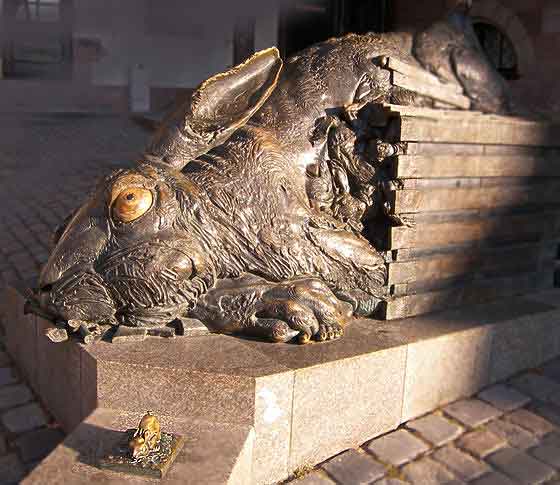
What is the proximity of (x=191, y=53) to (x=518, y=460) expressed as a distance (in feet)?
34.8

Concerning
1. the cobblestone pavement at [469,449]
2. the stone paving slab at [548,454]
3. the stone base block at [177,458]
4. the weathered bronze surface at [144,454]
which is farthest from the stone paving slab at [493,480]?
the weathered bronze surface at [144,454]

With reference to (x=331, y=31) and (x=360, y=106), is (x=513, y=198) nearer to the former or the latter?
(x=360, y=106)

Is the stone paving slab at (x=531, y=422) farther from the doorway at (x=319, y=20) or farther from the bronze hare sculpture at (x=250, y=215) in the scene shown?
the doorway at (x=319, y=20)

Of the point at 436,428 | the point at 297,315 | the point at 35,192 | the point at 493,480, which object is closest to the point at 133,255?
the point at 297,315

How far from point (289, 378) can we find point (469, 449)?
34.7 inches

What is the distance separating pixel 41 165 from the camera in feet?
25.4

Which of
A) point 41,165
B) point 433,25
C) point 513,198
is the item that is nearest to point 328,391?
point 513,198

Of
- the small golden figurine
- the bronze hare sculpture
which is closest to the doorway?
the bronze hare sculpture

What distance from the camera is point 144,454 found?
191cm

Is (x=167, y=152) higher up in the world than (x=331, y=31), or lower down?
lower down

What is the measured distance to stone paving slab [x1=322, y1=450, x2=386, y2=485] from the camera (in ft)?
7.86

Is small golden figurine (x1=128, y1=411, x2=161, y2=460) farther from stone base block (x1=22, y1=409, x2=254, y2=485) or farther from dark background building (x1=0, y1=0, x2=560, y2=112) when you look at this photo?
dark background building (x1=0, y1=0, x2=560, y2=112)

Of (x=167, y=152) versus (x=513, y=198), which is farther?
(x=513, y=198)

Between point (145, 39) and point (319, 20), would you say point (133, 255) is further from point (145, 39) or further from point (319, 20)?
point (319, 20)
